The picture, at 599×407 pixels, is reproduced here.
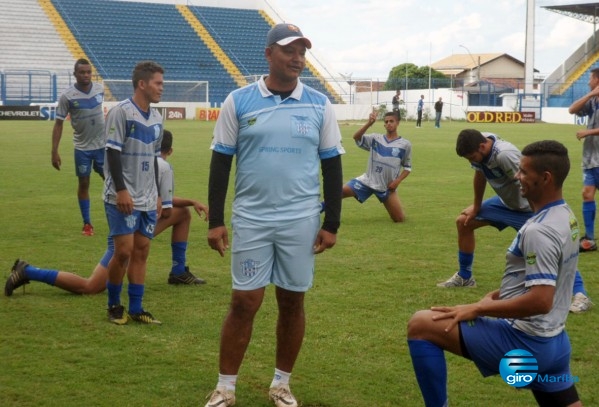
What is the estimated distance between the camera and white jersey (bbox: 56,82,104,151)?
12.7 m

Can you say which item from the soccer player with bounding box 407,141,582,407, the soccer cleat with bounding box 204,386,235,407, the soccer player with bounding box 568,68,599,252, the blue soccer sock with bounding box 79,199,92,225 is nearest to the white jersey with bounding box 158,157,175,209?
the soccer cleat with bounding box 204,386,235,407

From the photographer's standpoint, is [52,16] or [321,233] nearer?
[321,233]

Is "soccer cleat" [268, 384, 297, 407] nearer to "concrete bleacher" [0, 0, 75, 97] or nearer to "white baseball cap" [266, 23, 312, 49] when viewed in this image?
"white baseball cap" [266, 23, 312, 49]

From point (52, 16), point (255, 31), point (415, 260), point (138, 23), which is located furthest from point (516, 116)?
point (415, 260)

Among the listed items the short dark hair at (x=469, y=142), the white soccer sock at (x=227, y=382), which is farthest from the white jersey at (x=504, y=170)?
the white soccer sock at (x=227, y=382)

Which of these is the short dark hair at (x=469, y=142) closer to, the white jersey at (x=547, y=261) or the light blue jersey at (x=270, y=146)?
the light blue jersey at (x=270, y=146)

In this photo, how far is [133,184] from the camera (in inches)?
299

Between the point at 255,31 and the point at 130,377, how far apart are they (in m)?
63.3

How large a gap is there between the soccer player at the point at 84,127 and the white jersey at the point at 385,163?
14.3ft

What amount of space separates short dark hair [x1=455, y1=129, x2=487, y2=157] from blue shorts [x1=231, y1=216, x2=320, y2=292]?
290 centimetres

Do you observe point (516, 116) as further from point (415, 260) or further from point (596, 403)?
point (596, 403)

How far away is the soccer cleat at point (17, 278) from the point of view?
8617mm

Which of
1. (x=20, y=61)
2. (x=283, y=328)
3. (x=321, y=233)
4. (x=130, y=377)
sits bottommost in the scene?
(x=130, y=377)

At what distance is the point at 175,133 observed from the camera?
1502 inches
